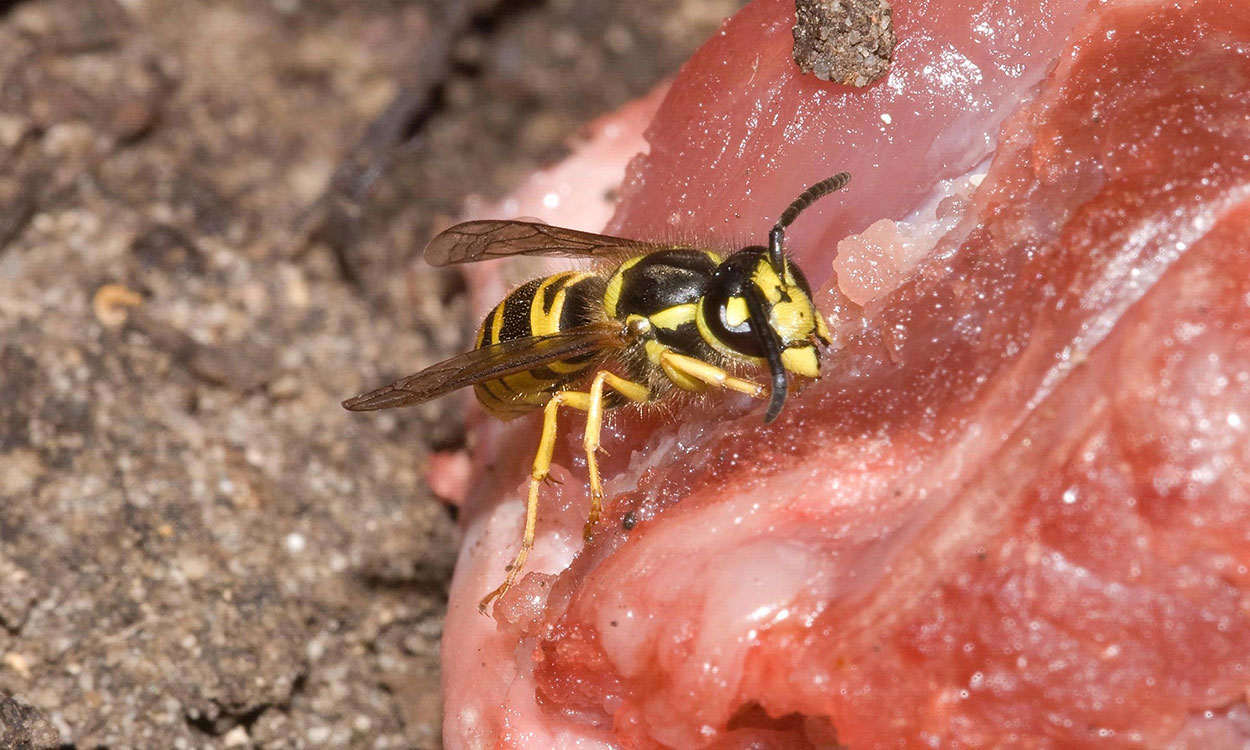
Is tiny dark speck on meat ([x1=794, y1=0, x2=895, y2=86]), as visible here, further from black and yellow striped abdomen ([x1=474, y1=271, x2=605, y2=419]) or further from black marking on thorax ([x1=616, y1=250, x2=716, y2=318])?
black and yellow striped abdomen ([x1=474, y1=271, x2=605, y2=419])

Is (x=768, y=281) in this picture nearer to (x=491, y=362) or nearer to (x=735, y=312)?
(x=735, y=312)

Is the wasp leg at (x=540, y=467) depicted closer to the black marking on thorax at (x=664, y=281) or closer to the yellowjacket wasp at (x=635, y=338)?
the yellowjacket wasp at (x=635, y=338)

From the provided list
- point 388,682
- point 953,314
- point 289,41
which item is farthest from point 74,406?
point 953,314

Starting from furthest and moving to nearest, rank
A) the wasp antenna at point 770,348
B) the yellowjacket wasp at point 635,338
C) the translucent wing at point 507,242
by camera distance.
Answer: the translucent wing at point 507,242
the yellowjacket wasp at point 635,338
the wasp antenna at point 770,348

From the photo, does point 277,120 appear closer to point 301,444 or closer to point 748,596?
point 301,444

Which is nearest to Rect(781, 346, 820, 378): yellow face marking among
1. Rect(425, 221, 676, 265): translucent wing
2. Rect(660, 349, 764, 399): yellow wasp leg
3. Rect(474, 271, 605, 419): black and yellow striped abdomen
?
Rect(660, 349, 764, 399): yellow wasp leg

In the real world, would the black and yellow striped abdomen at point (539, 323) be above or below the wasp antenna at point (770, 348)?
above

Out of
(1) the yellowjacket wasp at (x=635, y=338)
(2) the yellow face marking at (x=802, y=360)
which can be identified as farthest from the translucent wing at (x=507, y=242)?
(2) the yellow face marking at (x=802, y=360)
